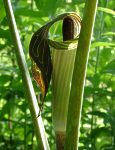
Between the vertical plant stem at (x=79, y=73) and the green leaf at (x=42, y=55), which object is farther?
the green leaf at (x=42, y=55)

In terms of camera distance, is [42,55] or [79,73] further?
[42,55]

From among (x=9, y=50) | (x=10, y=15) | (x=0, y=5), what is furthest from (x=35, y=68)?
(x=9, y=50)

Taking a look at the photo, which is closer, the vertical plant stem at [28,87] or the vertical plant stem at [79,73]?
the vertical plant stem at [79,73]

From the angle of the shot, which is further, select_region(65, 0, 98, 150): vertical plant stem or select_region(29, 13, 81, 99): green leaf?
select_region(29, 13, 81, 99): green leaf

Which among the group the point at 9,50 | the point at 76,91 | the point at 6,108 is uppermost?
the point at 76,91

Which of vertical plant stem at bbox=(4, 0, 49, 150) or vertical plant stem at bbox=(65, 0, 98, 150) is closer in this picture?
vertical plant stem at bbox=(65, 0, 98, 150)

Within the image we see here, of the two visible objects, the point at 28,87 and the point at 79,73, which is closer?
the point at 79,73

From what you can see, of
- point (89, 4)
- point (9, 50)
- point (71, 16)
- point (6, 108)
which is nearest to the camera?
point (89, 4)

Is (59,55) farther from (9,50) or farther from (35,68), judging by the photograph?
(9,50)
